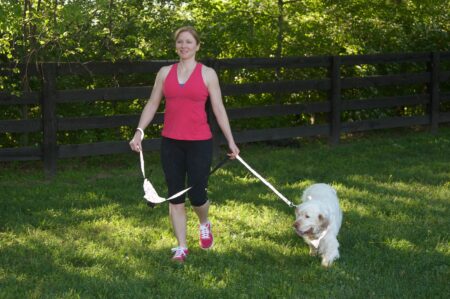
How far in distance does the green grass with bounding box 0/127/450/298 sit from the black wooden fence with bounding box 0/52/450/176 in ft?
1.21

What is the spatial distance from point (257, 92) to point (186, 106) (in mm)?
5455

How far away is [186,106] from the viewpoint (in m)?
5.14

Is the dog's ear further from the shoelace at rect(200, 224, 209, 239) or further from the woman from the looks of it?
the shoelace at rect(200, 224, 209, 239)

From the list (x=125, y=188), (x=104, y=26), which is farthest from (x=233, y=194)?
(x=104, y=26)

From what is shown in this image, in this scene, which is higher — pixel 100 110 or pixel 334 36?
pixel 334 36

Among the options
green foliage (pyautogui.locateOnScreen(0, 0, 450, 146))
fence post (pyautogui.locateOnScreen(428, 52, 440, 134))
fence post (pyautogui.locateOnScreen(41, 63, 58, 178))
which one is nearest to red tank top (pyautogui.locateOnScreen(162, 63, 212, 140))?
green foliage (pyautogui.locateOnScreen(0, 0, 450, 146))

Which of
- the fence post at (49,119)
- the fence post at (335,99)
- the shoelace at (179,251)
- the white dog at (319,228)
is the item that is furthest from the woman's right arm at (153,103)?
the fence post at (335,99)

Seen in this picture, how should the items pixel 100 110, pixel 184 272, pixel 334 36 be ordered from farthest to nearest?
pixel 334 36 < pixel 100 110 < pixel 184 272

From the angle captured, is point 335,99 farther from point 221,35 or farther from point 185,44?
point 185,44

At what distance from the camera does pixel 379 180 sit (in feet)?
27.2

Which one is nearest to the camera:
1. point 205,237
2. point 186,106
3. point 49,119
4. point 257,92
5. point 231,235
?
point 186,106

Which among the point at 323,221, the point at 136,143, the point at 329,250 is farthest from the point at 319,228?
the point at 136,143

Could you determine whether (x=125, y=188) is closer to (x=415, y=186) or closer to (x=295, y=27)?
(x=415, y=186)

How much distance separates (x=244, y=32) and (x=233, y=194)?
4.08 metres
